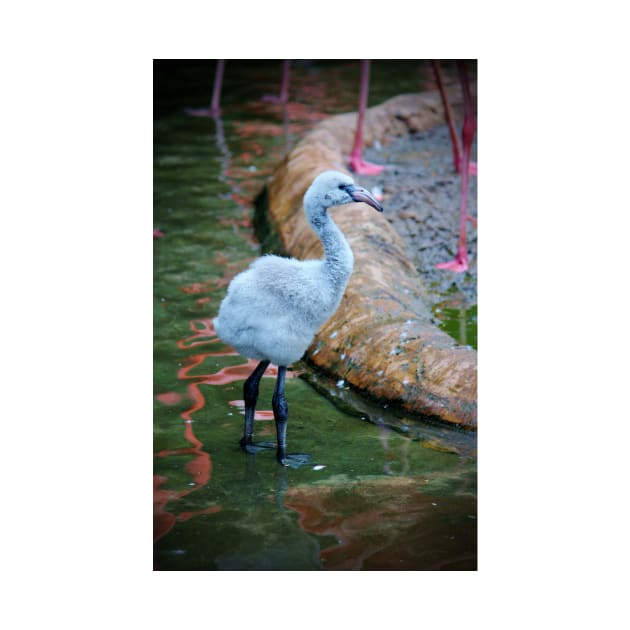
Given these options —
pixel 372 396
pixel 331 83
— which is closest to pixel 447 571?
pixel 372 396

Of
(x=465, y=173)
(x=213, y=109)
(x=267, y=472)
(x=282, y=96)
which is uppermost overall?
(x=282, y=96)

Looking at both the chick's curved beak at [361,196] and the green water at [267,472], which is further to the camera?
the chick's curved beak at [361,196]

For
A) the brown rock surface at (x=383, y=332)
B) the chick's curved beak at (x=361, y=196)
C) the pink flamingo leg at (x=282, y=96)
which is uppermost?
the pink flamingo leg at (x=282, y=96)

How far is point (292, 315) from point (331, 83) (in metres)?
9.23

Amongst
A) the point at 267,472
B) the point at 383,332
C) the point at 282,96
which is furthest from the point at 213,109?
the point at 267,472

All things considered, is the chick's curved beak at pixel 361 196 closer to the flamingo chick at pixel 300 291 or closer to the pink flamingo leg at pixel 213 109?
the flamingo chick at pixel 300 291

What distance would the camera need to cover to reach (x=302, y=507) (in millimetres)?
3875

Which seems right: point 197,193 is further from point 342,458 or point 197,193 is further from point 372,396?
point 342,458

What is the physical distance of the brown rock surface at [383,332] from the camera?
4621 mm

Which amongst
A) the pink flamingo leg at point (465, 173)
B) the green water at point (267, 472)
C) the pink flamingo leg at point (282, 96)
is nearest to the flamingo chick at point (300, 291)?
the green water at point (267, 472)

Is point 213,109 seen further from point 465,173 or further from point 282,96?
point 465,173

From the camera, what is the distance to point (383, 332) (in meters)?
5.03

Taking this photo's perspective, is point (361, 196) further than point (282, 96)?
No

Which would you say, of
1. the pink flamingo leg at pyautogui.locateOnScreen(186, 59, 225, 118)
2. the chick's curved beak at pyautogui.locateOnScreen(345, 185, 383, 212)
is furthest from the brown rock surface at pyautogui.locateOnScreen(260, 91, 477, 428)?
the pink flamingo leg at pyautogui.locateOnScreen(186, 59, 225, 118)
